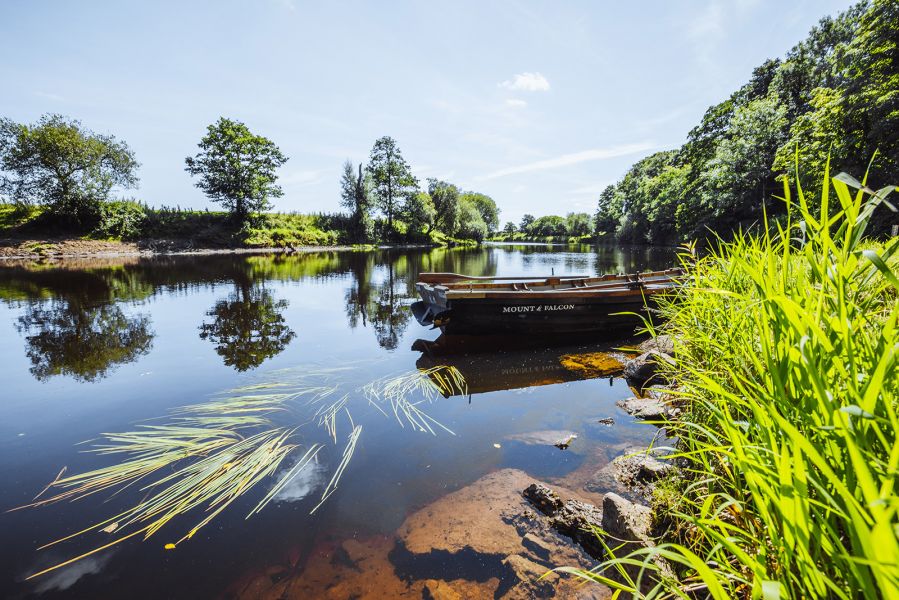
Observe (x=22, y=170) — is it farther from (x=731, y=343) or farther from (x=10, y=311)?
(x=731, y=343)

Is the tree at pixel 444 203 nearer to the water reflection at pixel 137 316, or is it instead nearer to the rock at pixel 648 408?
the water reflection at pixel 137 316

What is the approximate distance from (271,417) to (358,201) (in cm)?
4827

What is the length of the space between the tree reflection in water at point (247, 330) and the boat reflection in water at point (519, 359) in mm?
3141

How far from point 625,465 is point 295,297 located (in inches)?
498

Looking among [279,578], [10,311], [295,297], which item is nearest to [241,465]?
[279,578]

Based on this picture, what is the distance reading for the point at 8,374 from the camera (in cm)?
622

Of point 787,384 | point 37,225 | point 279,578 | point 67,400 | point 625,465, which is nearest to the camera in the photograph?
point 787,384

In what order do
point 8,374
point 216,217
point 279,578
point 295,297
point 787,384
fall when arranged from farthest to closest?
point 216,217, point 295,297, point 8,374, point 279,578, point 787,384

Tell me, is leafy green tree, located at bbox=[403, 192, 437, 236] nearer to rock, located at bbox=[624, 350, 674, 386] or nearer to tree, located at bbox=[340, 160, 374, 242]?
tree, located at bbox=[340, 160, 374, 242]

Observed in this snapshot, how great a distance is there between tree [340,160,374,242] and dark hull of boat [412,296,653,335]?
43139 mm

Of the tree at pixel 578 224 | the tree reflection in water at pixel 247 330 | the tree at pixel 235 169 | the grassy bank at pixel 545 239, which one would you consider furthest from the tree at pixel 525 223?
the tree reflection in water at pixel 247 330

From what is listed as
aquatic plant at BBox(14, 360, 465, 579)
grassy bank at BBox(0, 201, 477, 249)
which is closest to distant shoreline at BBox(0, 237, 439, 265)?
grassy bank at BBox(0, 201, 477, 249)

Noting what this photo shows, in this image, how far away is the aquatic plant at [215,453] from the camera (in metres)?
3.26

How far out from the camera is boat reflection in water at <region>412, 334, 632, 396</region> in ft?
21.1
